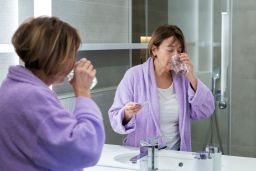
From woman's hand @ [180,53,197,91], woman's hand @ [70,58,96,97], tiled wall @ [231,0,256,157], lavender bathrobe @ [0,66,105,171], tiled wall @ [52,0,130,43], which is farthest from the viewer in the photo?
tiled wall @ [52,0,130,43]

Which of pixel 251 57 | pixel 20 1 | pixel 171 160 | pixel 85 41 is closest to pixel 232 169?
pixel 171 160

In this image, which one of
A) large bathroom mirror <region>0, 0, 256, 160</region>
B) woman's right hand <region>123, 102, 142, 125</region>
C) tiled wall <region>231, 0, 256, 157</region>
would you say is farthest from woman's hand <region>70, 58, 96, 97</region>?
tiled wall <region>231, 0, 256, 157</region>

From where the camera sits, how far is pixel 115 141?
169cm

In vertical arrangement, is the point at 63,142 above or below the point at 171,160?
above

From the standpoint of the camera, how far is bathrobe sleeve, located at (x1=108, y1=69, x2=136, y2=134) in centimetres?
160

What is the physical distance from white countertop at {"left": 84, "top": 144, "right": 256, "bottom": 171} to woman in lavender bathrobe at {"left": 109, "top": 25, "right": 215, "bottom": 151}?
0.04 metres

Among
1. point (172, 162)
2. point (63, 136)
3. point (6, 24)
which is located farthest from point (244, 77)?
point (6, 24)

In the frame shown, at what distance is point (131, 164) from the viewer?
1.57m

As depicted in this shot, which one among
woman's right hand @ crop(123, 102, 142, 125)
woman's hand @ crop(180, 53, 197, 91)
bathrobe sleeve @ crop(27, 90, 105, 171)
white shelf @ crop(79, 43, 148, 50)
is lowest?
woman's right hand @ crop(123, 102, 142, 125)

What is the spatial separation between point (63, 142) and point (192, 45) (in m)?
0.87

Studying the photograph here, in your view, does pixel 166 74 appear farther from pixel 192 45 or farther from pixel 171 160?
pixel 171 160

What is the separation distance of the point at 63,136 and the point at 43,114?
7cm

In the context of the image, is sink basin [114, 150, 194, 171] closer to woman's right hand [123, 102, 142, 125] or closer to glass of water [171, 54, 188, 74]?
woman's right hand [123, 102, 142, 125]

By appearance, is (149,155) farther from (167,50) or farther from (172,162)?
(167,50)
